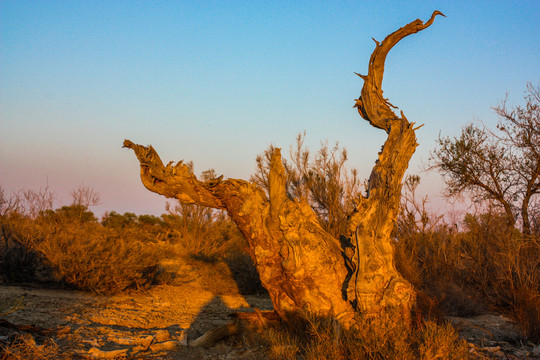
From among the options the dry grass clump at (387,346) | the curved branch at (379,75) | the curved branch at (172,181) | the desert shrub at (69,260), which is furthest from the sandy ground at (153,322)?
the curved branch at (379,75)

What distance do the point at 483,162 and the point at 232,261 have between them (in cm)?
1018

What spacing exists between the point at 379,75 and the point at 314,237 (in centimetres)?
252

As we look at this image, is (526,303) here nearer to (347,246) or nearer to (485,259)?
(485,259)

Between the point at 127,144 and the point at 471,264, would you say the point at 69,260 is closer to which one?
the point at 127,144

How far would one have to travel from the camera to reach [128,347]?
15.3 feet

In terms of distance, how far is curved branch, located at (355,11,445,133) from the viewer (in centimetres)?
573

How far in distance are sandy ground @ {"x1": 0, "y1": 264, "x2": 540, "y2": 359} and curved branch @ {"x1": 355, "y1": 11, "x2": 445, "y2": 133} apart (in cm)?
309

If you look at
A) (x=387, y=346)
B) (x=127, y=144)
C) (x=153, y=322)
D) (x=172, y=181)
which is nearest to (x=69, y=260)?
(x=153, y=322)

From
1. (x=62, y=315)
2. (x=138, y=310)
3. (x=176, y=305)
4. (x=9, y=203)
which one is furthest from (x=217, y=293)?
(x=9, y=203)

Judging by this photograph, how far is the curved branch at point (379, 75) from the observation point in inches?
225

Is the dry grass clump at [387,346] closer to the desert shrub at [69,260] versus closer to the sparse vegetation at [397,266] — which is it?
the sparse vegetation at [397,266]

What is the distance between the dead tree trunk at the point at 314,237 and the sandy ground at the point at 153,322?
90cm

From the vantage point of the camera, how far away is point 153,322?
20.7 feet

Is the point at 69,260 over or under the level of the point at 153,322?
over
